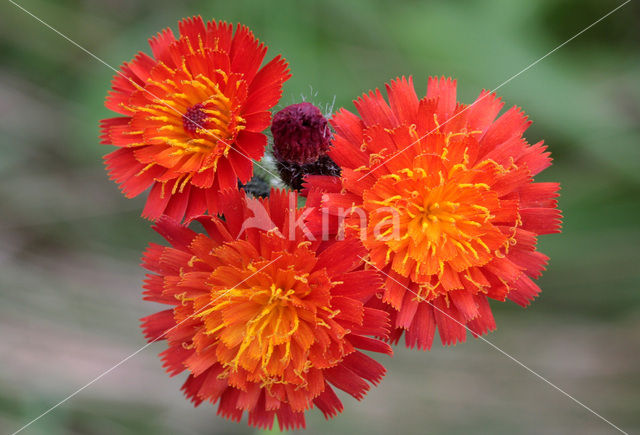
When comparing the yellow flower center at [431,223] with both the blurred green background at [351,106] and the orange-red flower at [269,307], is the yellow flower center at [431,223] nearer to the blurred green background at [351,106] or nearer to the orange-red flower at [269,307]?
the orange-red flower at [269,307]

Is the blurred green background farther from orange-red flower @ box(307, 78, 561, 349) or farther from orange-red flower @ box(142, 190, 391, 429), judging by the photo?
orange-red flower @ box(142, 190, 391, 429)

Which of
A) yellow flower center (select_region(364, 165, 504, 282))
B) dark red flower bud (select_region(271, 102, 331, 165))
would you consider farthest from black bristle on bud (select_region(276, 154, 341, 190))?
yellow flower center (select_region(364, 165, 504, 282))

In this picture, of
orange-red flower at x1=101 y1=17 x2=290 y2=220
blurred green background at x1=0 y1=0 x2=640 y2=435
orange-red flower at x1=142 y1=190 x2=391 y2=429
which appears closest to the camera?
orange-red flower at x1=142 y1=190 x2=391 y2=429

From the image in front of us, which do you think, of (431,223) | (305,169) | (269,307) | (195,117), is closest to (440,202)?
(431,223)

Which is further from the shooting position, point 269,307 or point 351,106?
point 351,106

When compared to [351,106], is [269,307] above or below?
below

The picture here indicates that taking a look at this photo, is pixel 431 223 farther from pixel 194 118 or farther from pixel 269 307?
pixel 194 118

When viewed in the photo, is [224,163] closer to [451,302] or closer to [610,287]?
[451,302]
